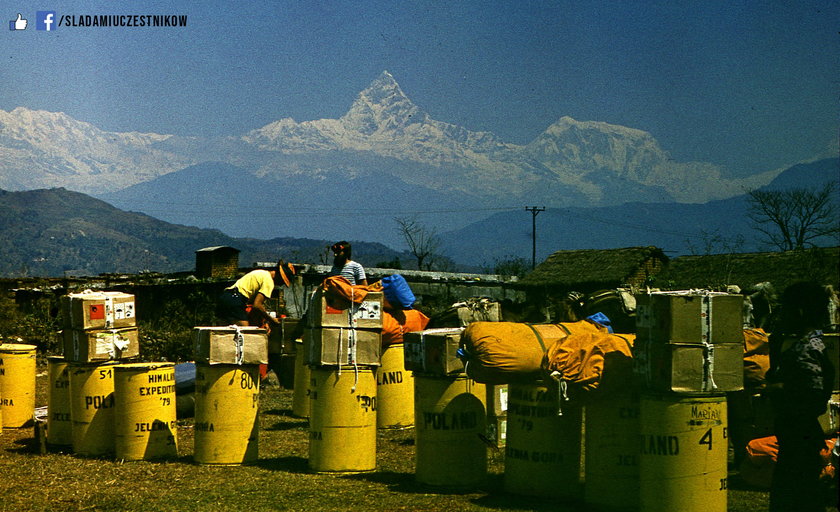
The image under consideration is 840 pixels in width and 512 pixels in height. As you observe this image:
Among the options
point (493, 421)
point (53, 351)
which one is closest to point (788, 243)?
point (53, 351)

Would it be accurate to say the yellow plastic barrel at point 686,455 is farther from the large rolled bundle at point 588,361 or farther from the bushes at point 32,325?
the bushes at point 32,325

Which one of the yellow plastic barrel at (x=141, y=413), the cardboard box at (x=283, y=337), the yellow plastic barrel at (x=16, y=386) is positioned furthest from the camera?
the cardboard box at (x=283, y=337)

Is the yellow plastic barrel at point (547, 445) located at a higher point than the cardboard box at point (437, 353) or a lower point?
lower

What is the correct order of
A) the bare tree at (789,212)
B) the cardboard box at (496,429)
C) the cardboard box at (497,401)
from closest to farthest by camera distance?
the cardboard box at (497,401)
the cardboard box at (496,429)
the bare tree at (789,212)

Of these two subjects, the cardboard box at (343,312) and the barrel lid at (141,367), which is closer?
the cardboard box at (343,312)

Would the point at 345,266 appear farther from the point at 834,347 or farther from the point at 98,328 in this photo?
the point at 834,347

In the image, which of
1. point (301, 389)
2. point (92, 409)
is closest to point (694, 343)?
point (92, 409)

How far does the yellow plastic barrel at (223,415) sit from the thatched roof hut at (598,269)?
3597cm

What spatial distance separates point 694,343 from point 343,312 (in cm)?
334

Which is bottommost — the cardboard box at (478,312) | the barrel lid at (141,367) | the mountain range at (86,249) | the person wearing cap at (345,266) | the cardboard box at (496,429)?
the cardboard box at (496,429)

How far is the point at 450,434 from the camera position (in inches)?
313

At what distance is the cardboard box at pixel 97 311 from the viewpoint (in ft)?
31.6

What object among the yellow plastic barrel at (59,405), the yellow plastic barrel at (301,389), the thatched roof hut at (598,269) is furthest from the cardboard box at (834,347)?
the thatched roof hut at (598,269)

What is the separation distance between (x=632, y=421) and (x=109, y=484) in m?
4.46
